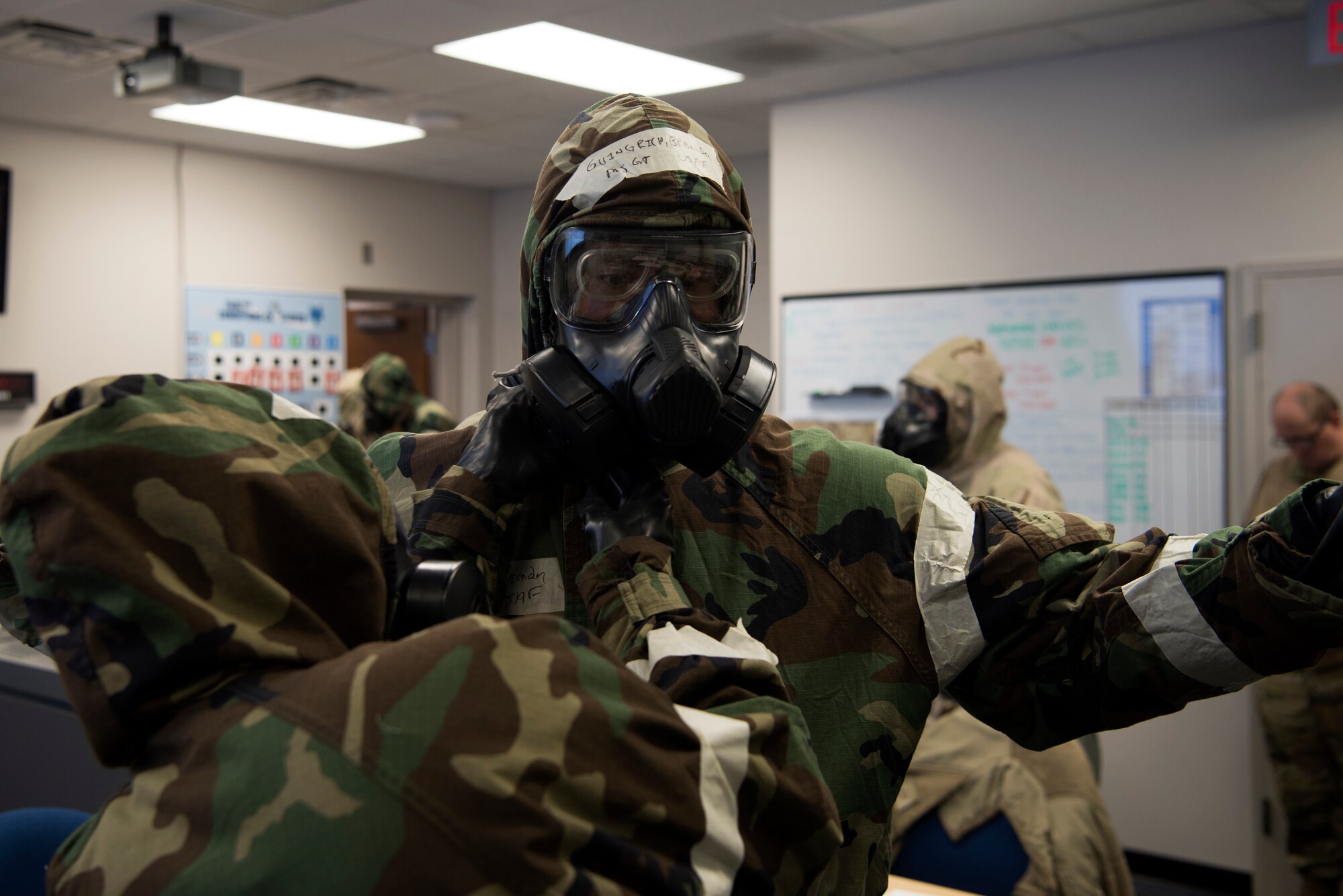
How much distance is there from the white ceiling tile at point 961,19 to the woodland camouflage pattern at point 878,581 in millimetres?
2703

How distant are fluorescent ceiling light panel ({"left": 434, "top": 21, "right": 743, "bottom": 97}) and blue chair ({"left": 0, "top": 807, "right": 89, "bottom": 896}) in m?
2.93

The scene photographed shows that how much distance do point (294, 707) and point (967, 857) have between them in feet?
6.98

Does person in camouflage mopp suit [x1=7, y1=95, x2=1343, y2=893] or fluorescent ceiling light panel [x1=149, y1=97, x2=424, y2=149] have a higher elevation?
fluorescent ceiling light panel [x1=149, y1=97, x2=424, y2=149]

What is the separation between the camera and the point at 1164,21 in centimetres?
362

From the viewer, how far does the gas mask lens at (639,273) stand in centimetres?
113

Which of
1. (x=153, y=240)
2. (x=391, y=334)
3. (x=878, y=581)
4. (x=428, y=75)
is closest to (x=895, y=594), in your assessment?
(x=878, y=581)

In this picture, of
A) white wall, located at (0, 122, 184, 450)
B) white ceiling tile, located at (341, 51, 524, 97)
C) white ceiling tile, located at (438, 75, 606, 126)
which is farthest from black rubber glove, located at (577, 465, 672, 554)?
white wall, located at (0, 122, 184, 450)

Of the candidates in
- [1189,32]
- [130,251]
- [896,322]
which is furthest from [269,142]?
[1189,32]

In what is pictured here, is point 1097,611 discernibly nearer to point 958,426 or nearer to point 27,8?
point 958,426

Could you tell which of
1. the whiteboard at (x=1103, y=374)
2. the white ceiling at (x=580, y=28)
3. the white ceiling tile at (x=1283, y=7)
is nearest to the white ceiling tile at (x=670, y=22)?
the white ceiling at (x=580, y=28)

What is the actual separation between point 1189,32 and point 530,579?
11.7ft

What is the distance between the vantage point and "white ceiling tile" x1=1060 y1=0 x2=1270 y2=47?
3480 mm

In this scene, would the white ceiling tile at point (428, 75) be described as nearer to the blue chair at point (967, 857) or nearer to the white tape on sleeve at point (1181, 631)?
the blue chair at point (967, 857)

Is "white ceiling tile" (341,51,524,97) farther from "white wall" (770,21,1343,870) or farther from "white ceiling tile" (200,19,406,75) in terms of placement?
"white wall" (770,21,1343,870)
